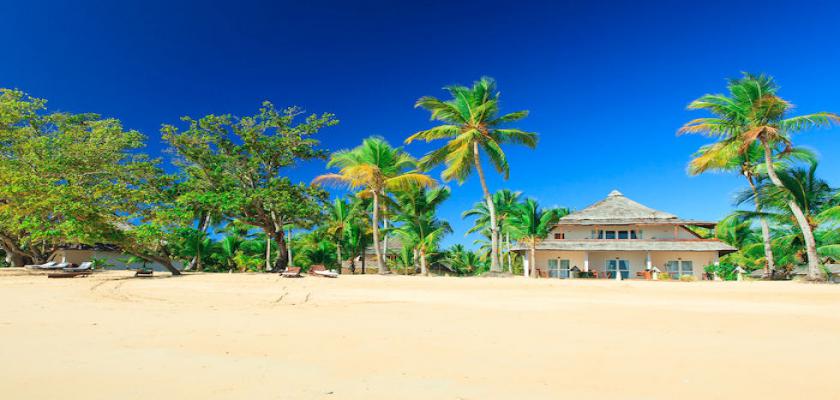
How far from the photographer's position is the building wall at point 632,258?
948 inches

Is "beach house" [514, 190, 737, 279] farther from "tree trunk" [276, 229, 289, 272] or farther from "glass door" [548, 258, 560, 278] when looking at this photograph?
"tree trunk" [276, 229, 289, 272]

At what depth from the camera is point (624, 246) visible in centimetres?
2416

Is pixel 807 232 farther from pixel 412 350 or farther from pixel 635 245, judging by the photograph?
pixel 412 350

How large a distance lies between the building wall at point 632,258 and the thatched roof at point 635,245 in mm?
611

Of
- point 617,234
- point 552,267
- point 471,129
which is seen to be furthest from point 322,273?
point 617,234

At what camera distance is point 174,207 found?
60.6ft

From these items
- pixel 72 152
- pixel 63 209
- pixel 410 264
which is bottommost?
pixel 410 264

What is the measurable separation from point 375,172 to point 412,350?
653 inches

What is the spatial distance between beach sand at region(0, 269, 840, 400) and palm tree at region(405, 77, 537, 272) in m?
11.5

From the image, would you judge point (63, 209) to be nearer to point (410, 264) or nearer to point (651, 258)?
point (410, 264)

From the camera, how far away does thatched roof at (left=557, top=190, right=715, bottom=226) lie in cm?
2466

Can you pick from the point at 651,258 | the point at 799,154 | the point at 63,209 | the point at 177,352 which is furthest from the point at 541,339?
the point at 651,258

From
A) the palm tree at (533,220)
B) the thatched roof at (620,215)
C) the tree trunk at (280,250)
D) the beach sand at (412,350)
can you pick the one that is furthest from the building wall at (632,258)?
→ the beach sand at (412,350)

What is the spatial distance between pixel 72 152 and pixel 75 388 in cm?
2179
